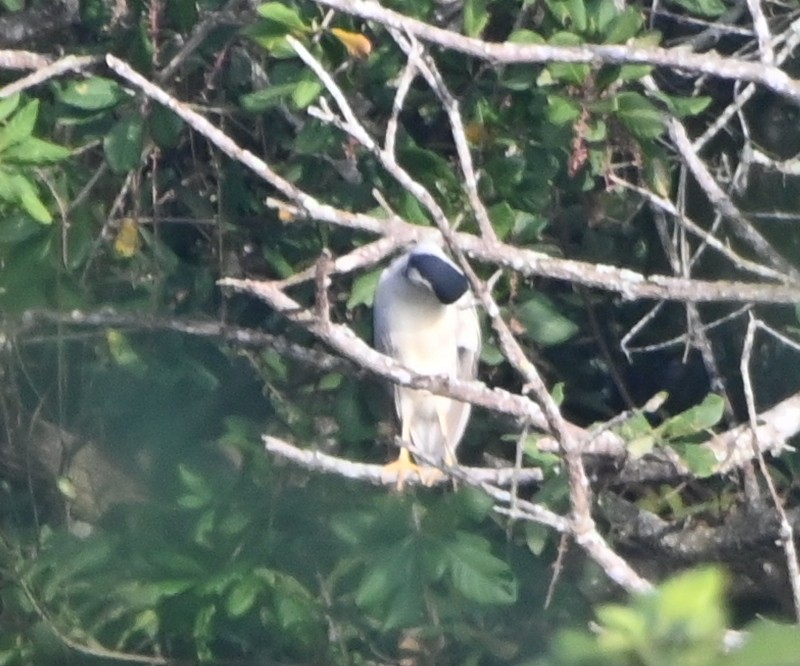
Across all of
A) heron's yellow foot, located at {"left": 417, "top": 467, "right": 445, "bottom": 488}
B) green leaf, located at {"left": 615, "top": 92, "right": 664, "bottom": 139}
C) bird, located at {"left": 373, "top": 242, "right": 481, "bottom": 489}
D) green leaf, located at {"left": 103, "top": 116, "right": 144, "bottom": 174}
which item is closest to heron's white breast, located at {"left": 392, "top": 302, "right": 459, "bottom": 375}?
bird, located at {"left": 373, "top": 242, "right": 481, "bottom": 489}

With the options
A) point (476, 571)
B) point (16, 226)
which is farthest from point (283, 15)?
point (476, 571)

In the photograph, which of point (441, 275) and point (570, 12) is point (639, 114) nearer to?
point (570, 12)

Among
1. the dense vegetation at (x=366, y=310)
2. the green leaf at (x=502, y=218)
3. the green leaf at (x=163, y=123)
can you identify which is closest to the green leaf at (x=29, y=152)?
the dense vegetation at (x=366, y=310)

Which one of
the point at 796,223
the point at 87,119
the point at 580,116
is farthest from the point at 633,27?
the point at 87,119

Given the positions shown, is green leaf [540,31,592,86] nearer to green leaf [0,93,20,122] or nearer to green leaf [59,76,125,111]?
green leaf [59,76,125,111]

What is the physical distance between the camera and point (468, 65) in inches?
116

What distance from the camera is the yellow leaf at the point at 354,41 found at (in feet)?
8.95

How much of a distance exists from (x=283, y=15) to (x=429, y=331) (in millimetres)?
1337

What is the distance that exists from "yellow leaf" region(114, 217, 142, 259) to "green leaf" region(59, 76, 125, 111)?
405mm

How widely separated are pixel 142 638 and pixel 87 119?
1382 mm

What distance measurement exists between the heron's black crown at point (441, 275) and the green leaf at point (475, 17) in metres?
0.84

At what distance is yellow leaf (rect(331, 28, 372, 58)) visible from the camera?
273 centimetres

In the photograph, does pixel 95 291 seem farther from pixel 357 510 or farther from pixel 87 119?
pixel 357 510

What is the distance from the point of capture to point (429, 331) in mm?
3777
